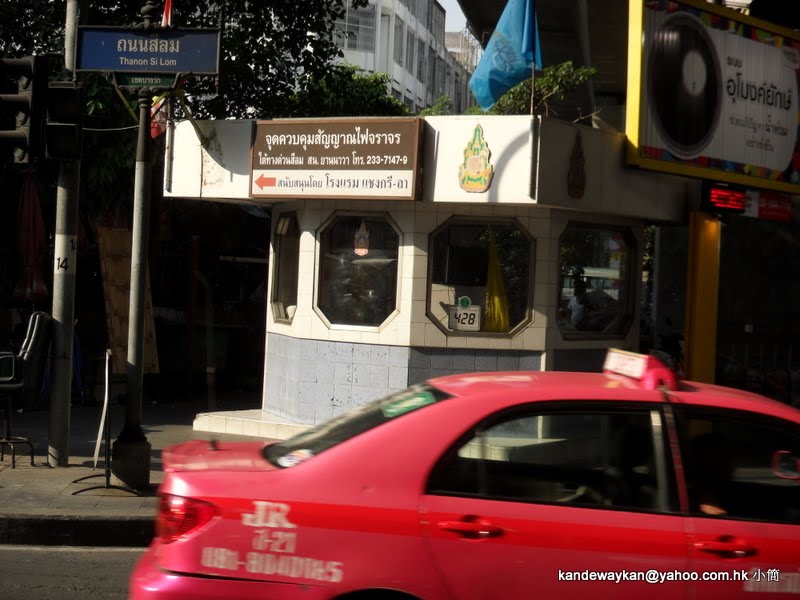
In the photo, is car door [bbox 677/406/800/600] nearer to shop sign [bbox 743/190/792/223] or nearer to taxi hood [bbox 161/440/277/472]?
taxi hood [bbox 161/440/277/472]

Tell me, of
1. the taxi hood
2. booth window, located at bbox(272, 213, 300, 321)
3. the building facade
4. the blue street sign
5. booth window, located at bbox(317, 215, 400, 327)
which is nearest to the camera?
the taxi hood

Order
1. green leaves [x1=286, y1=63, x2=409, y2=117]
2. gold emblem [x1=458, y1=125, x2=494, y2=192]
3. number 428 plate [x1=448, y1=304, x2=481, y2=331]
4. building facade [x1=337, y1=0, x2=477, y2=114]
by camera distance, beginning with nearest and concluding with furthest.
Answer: gold emblem [x1=458, y1=125, x2=494, y2=192]
number 428 plate [x1=448, y1=304, x2=481, y2=331]
green leaves [x1=286, y1=63, x2=409, y2=117]
building facade [x1=337, y1=0, x2=477, y2=114]

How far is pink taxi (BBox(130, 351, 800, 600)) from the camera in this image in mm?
3877

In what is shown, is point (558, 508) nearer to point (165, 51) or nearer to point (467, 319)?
point (165, 51)

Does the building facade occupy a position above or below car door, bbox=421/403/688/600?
above

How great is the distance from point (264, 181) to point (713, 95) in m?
5.62

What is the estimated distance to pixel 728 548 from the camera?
13.0ft

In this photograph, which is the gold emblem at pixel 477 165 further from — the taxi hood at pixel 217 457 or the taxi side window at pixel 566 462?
the taxi side window at pixel 566 462

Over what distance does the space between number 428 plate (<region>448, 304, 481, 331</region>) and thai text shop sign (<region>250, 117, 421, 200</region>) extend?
1408 millimetres

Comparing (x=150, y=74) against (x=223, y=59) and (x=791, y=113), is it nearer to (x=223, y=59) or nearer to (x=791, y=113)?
(x=791, y=113)

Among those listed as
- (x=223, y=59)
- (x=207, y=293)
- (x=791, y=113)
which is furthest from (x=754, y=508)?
(x=223, y=59)

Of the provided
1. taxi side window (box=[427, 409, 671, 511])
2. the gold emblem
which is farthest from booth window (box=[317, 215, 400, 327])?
taxi side window (box=[427, 409, 671, 511])

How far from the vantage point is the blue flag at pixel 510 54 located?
1127 cm

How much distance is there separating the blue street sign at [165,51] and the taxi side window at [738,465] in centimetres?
555
